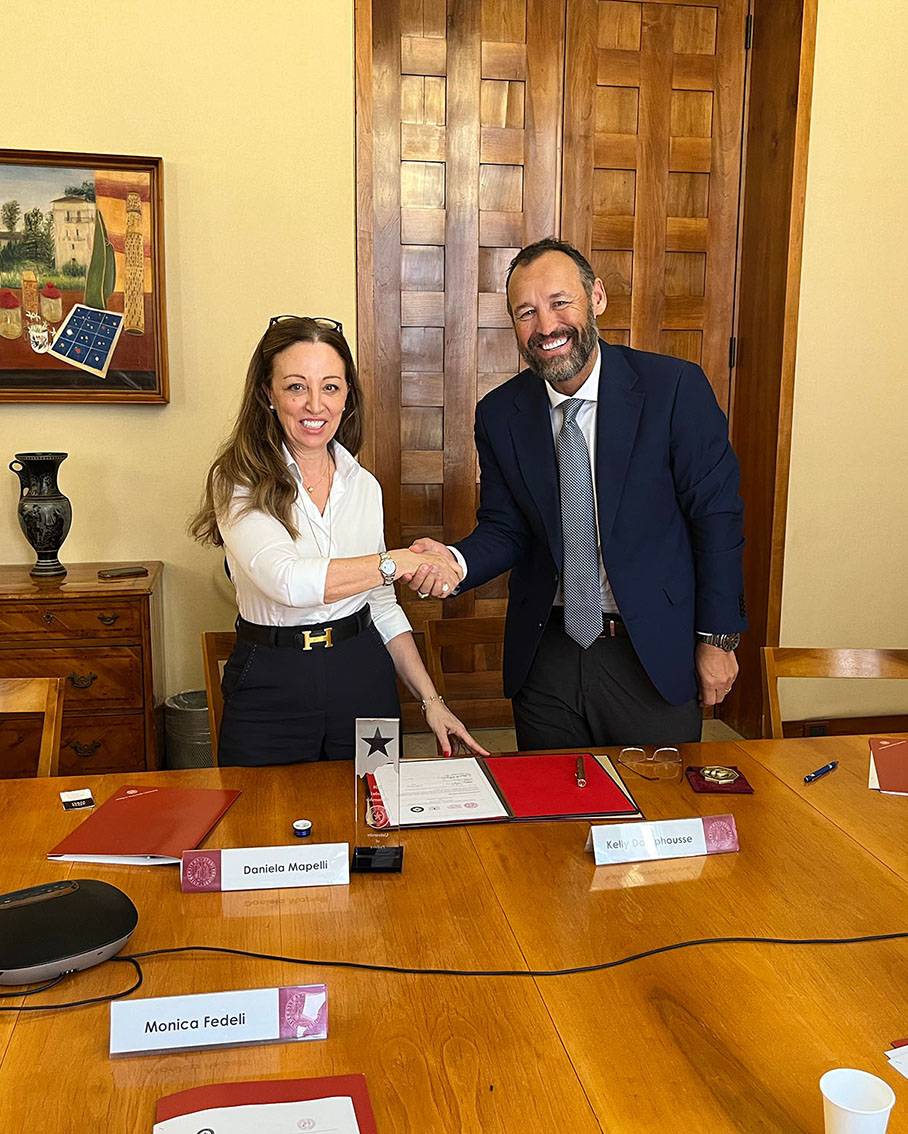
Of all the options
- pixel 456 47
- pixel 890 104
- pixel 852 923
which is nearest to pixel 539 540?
pixel 852 923

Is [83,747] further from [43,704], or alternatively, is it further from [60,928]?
[60,928]

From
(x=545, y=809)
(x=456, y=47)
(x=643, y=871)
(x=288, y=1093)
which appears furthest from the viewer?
(x=456, y=47)

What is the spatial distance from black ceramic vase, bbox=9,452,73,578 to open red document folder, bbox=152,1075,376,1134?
2.76 meters

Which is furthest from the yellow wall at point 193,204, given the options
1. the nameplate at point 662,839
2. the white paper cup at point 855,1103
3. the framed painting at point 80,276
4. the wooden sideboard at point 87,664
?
the white paper cup at point 855,1103

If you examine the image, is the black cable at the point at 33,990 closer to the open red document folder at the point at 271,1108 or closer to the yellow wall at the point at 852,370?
the open red document folder at the point at 271,1108

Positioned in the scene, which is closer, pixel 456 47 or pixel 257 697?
pixel 257 697

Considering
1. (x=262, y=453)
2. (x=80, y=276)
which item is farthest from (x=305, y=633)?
(x=80, y=276)

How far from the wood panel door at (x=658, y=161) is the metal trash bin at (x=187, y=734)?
224 centimetres

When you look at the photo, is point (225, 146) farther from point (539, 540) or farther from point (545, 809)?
point (545, 809)

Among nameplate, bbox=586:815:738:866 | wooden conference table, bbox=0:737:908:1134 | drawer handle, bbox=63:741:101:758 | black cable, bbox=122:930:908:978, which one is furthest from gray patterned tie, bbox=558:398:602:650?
drawer handle, bbox=63:741:101:758

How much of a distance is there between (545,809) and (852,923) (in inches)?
20.8

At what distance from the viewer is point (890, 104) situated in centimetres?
412

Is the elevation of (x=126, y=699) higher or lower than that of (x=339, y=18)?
lower

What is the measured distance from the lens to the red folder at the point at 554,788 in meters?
1.78
